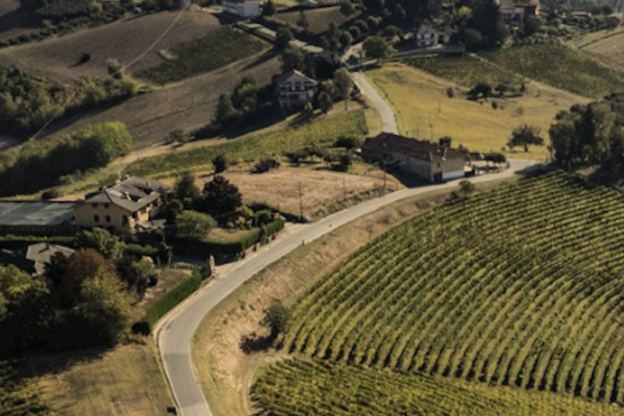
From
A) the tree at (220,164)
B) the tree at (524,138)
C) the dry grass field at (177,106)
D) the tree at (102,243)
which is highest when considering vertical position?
the tree at (102,243)

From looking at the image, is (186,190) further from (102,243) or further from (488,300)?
(488,300)

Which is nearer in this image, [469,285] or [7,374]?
[7,374]

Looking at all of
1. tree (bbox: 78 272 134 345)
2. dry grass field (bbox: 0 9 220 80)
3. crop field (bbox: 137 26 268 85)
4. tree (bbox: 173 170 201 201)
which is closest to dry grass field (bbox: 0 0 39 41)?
dry grass field (bbox: 0 9 220 80)

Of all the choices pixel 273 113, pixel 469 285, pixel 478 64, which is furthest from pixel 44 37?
pixel 469 285

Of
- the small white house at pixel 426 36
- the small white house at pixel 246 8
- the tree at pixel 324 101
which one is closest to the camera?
the tree at pixel 324 101

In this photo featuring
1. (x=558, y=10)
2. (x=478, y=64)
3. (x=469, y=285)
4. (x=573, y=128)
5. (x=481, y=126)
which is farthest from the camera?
(x=558, y=10)

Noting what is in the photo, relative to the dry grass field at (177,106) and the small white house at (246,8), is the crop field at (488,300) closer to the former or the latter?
the dry grass field at (177,106)

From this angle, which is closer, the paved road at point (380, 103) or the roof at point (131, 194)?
the roof at point (131, 194)

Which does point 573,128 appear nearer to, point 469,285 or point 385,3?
point 469,285

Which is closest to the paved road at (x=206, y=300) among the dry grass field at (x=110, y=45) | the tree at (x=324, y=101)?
the tree at (x=324, y=101)
